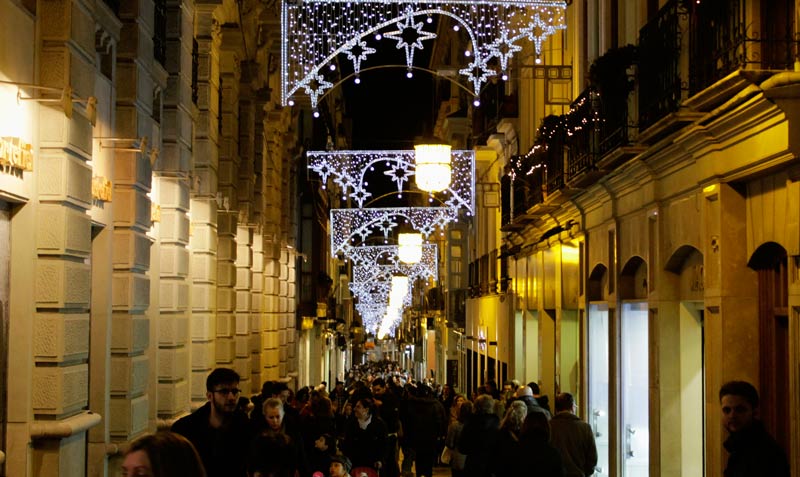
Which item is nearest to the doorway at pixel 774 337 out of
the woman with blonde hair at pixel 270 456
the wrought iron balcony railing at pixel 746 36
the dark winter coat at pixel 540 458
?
the wrought iron balcony railing at pixel 746 36

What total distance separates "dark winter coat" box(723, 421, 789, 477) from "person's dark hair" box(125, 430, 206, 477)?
404 cm

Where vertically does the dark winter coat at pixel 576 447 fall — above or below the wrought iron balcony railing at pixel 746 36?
below

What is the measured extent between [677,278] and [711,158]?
9.19 feet

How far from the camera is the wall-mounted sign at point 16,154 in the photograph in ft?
30.8

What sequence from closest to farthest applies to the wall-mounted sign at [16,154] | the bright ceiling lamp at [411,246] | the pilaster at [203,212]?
the wall-mounted sign at [16,154]
the pilaster at [203,212]
the bright ceiling lamp at [411,246]

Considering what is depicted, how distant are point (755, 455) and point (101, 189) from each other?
24.6 ft

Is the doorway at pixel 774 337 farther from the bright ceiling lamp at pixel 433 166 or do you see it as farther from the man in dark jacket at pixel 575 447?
the bright ceiling lamp at pixel 433 166

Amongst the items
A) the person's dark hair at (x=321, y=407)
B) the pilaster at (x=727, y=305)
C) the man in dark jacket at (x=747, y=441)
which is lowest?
the person's dark hair at (x=321, y=407)

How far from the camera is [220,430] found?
27.5 feet

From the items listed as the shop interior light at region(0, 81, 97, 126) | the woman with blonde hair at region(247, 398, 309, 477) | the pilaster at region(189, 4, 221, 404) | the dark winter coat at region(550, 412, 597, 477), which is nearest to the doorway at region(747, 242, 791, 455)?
the dark winter coat at region(550, 412, 597, 477)

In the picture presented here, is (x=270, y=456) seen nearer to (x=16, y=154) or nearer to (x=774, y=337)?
(x=16, y=154)

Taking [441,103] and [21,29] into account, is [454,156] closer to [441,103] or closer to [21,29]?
[21,29]

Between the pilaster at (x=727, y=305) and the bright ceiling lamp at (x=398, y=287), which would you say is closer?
the pilaster at (x=727, y=305)

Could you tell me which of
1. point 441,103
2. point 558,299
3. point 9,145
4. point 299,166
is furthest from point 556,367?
point 441,103
